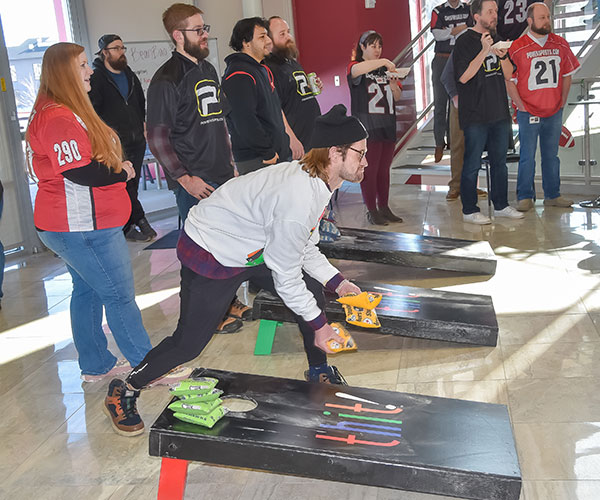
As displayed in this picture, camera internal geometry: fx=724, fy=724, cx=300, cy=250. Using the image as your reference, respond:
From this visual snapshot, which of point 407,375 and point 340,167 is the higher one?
point 340,167

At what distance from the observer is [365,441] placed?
2467 mm

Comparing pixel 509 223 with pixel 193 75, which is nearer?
pixel 193 75

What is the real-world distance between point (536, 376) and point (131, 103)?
16.3ft

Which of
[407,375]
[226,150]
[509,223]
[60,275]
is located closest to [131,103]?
[60,275]

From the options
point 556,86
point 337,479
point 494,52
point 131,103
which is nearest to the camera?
point 337,479

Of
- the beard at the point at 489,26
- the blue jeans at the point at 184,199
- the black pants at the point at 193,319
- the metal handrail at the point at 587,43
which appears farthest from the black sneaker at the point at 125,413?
the metal handrail at the point at 587,43

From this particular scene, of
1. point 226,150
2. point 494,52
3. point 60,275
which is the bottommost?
point 60,275

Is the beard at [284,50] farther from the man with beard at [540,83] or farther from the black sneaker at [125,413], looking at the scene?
the black sneaker at [125,413]

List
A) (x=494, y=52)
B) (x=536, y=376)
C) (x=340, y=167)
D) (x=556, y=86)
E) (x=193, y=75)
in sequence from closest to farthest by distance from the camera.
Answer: (x=340, y=167), (x=536, y=376), (x=193, y=75), (x=494, y=52), (x=556, y=86)

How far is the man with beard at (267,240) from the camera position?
2576 millimetres

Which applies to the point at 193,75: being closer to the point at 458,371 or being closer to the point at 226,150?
the point at 226,150

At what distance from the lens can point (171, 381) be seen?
11.8ft

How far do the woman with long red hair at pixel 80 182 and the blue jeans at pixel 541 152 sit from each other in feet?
14.8

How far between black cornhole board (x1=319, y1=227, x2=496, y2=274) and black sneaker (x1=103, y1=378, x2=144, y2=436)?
2157 mm
